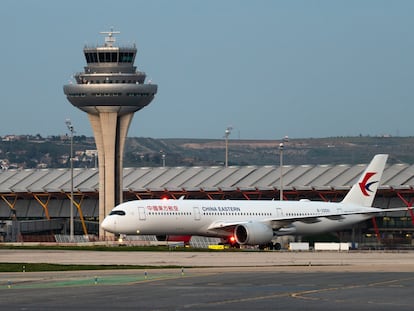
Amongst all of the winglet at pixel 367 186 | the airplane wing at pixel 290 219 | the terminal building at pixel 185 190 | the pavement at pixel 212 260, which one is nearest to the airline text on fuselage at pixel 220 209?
the airplane wing at pixel 290 219

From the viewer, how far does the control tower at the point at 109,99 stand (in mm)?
131250

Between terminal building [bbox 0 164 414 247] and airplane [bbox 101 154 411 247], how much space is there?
641cm

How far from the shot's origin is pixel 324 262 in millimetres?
60156

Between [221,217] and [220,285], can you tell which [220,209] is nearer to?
[221,217]

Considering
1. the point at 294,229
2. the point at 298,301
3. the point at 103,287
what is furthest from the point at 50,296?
the point at 294,229

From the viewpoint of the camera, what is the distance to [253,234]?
8606 cm

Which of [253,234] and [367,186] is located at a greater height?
[367,186]

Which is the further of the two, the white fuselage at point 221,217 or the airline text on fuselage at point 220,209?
the airline text on fuselage at point 220,209

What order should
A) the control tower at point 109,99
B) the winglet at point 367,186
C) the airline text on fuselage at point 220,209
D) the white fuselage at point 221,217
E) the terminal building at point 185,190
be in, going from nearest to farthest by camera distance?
1. the white fuselage at point 221,217
2. the airline text on fuselage at point 220,209
3. the winglet at point 367,186
4. the terminal building at point 185,190
5. the control tower at point 109,99

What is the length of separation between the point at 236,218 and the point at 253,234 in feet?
13.9

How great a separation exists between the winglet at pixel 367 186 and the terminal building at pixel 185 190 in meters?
3.75

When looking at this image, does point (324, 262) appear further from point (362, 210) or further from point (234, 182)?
point (234, 182)

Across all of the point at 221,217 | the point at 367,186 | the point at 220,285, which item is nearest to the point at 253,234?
the point at 221,217

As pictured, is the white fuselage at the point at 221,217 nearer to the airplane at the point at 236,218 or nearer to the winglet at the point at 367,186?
the airplane at the point at 236,218
